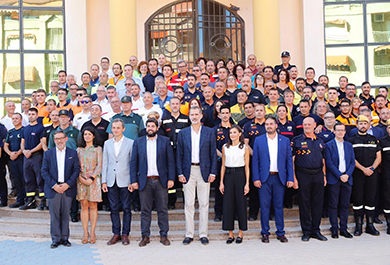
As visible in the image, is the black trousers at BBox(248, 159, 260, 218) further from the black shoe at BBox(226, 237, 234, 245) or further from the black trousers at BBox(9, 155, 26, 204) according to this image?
the black trousers at BBox(9, 155, 26, 204)

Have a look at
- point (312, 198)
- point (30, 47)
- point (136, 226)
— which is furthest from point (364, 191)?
point (30, 47)

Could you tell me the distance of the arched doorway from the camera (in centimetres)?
1454

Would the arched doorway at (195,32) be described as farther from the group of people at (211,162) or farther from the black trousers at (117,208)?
the black trousers at (117,208)

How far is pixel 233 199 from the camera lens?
7621 mm

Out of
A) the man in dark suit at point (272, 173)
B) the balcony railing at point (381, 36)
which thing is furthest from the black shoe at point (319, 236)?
the balcony railing at point (381, 36)

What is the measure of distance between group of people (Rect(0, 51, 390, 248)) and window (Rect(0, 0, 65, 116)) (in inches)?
218

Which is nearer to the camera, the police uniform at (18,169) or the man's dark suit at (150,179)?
the man's dark suit at (150,179)

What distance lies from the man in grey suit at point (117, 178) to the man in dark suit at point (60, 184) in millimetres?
506

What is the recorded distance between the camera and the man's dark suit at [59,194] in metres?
7.54

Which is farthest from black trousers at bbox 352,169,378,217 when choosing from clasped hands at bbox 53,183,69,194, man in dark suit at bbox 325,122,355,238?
clasped hands at bbox 53,183,69,194

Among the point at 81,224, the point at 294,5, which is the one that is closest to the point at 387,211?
the point at 81,224

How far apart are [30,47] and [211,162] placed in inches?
362

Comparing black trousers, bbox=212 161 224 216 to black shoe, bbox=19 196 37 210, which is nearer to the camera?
black trousers, bbox=212 161 224 216

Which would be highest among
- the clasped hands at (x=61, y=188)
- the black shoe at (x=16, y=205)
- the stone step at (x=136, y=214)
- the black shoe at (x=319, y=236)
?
the clasped hands at (x=61, y=188)
